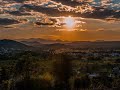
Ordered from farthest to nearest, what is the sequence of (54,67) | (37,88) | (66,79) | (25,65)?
1. (25,65)
2. (54,67)
3. (66,79)
4. (37,88)

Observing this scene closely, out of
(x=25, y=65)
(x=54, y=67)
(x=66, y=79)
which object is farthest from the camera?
(x=25, y=65)

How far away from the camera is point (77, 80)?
3214 inches

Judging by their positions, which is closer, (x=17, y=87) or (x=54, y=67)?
(x=17, y=87)

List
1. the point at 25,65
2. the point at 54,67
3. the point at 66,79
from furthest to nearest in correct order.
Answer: the point at 25,65, the point at 54,67, the point at 66,79

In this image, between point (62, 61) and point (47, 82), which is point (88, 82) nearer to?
point (62, 61)

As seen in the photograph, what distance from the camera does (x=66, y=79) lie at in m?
79.4

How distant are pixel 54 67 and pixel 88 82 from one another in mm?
9121

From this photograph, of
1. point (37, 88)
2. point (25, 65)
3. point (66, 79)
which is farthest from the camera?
point (25, 65)

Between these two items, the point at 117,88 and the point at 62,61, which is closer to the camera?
the point at 117,88

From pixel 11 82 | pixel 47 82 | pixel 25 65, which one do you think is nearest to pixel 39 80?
pixel 47 82

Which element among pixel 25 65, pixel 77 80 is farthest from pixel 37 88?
pixel 25 65

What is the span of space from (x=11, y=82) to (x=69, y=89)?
12739 mm

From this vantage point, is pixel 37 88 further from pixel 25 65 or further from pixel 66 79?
pixel 25 65

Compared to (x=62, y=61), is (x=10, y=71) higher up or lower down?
lower down
